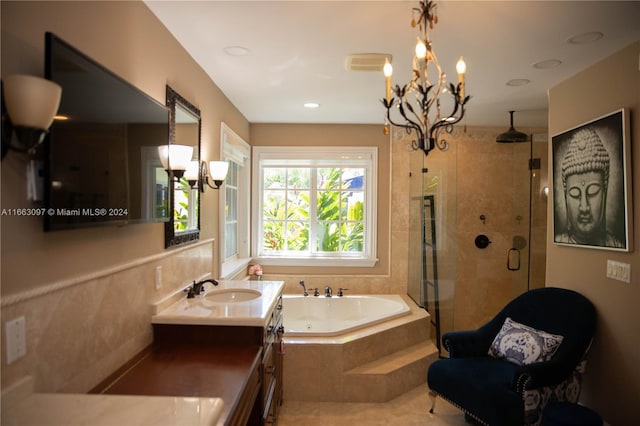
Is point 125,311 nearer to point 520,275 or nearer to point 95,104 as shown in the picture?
point 95,104

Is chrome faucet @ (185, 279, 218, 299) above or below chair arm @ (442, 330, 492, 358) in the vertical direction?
above

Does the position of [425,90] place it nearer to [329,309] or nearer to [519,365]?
[519,365]

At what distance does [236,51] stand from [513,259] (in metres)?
3.71

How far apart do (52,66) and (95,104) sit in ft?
0.60

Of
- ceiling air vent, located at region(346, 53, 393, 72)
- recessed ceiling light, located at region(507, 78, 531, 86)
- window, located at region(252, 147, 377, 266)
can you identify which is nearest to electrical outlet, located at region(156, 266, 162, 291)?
ceiling air vent, located at region(346, 53, 393, 72)

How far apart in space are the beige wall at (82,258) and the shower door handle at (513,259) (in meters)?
3.68

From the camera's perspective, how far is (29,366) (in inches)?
40.9

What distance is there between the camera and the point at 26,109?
2.95 feet

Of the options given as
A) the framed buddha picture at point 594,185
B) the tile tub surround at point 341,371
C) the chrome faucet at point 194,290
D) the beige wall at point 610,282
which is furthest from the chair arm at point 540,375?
the chrome faucet at point 194,290

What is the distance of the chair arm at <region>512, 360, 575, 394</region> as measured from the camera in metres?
2.06

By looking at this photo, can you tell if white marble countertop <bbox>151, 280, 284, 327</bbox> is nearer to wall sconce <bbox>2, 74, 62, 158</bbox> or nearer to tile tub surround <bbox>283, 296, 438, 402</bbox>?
tile tub surround <bbox>283, 296, 438, 402</bbox>

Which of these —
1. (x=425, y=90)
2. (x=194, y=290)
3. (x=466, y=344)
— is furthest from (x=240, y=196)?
(x=425, y=90)

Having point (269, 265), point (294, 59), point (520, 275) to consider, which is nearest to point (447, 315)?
point (520, 275)

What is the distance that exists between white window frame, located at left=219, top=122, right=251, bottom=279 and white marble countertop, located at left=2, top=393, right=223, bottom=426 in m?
1.97
